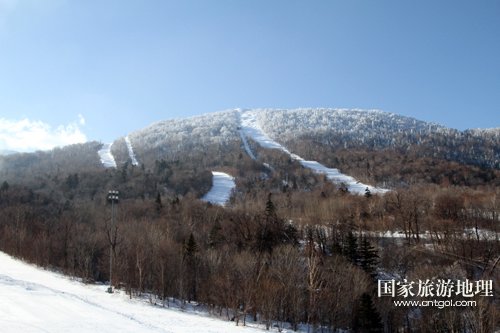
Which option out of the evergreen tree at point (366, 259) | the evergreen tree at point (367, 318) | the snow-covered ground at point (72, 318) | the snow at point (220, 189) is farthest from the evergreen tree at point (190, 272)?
the snow at point (220, 189)

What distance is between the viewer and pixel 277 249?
45812 millimetres

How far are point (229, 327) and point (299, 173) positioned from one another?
12767 centimetres

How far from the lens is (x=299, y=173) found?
150250 mm

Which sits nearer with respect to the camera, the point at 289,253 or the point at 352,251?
the point at 289,253

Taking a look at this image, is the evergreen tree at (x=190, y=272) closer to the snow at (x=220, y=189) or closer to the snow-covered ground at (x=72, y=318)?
the snow-covered ground at (x=72, y=318)

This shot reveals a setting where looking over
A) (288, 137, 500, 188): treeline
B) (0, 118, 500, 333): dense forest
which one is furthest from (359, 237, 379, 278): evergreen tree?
(288, 137, 500, 188): treeline

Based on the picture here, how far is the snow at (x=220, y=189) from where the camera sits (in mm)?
117944

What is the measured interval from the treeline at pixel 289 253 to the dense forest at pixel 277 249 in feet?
0.56

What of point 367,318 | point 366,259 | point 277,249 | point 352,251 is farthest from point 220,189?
point 367,318

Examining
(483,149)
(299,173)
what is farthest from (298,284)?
(483,149)

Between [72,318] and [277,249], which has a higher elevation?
[72,318]

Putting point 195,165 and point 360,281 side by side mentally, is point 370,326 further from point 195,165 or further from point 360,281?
point 195,165

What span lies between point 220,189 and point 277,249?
A: 8689 centimetres

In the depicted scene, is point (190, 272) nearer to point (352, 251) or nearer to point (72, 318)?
point (352, 251)
